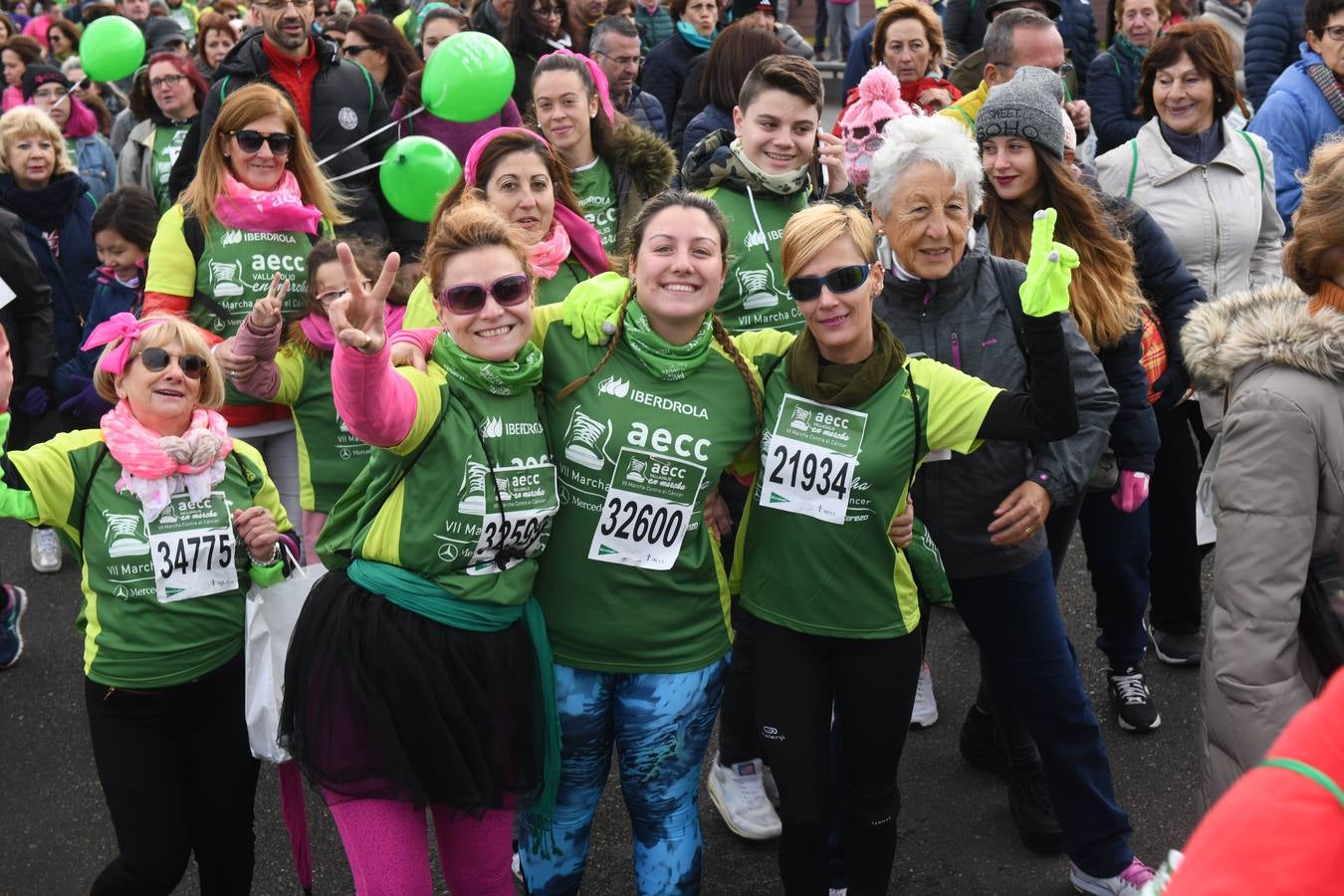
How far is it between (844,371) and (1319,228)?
3.42 feet

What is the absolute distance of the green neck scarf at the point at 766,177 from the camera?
3.99 metres

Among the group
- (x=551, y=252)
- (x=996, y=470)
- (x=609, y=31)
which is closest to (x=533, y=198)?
(x=551, y=252)

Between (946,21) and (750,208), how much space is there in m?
4.44

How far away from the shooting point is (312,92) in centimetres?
558

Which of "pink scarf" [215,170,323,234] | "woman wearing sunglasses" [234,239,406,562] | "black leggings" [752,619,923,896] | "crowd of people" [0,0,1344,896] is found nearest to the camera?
"crowd of people" [0,0,1344,896]

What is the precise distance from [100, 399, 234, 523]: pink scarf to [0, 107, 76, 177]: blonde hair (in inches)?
166

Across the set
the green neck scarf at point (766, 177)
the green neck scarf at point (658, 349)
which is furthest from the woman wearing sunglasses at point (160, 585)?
the green neck scarf at point (766, 177)

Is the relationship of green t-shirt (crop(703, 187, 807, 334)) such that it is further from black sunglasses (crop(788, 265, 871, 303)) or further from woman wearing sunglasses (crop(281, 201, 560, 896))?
woman wearing sunglasses (crop(281, 201, 560, 896))

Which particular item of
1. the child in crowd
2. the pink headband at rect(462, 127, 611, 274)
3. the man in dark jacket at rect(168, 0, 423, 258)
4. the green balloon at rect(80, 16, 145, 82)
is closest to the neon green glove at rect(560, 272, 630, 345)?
the pink headband at rect(462, 127, 611, 274)

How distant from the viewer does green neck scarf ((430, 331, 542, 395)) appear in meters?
2.89

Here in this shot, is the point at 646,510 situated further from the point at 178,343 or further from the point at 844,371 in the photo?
the point at 178,343

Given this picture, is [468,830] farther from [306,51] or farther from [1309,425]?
[306,51]

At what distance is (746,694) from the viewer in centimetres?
404

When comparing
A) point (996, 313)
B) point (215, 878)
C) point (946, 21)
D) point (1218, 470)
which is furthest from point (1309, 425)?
point (946, 21)
